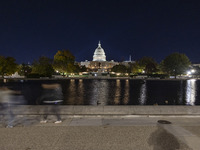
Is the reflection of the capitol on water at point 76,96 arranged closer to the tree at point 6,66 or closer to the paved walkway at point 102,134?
the paved walkway at point 102,134

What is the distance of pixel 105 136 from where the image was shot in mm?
8188

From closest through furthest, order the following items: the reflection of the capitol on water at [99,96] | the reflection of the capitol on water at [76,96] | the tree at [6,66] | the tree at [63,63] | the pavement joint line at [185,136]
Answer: the pavement joint line at [185,136]
the reflection of the capitol on water at [76,96]
the reflection of the capitol on water at [99,96]
the tree at [6,66]
the tree at [63,63]

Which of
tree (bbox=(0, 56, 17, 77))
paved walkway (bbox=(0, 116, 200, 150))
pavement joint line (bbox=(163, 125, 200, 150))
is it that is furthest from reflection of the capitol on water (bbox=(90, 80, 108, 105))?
tree (bbox=(0, 56, 17, 77))

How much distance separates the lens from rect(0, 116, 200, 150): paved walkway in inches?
285

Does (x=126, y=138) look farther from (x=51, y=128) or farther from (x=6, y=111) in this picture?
(x=6, y=111)

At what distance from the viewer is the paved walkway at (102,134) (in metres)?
7.23

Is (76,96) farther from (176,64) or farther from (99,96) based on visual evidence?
(176,64)

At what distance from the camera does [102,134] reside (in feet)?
27.6

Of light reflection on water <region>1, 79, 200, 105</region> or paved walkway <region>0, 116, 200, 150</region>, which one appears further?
light reflection on water <region>1, 79, 200, 105</region>

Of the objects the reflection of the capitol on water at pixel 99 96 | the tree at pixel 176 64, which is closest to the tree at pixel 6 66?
the reflection of the capitol on water at pixel 99 96

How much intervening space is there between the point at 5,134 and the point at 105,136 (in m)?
4.10

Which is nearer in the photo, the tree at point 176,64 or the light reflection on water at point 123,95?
the light reflection on water at point 123,95

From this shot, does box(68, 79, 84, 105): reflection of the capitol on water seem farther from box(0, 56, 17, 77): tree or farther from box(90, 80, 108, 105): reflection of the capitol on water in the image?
box(0, 56, 17, 77): tree

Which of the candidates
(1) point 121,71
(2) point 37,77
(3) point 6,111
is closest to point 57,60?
(2) point 37,77
